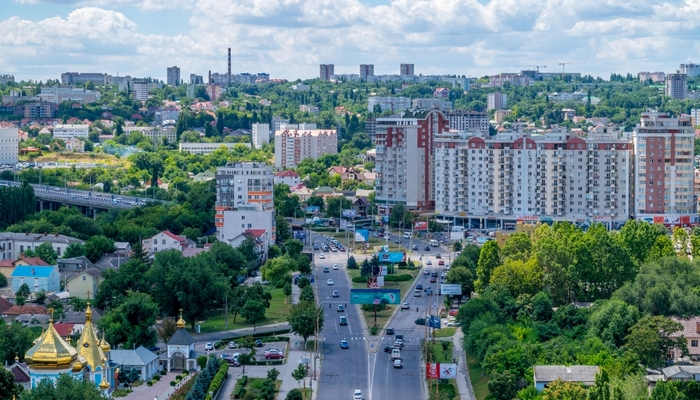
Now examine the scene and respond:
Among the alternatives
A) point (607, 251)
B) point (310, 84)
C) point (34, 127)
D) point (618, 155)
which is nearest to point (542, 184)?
point (618, 155)

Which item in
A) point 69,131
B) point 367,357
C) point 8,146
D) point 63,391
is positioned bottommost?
point 367,357

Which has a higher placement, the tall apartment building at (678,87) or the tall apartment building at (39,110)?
the tall apartment building at (678,87)

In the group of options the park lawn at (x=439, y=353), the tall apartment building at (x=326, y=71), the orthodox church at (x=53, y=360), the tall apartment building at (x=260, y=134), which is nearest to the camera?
the orthodox church at (x=53, y=360)

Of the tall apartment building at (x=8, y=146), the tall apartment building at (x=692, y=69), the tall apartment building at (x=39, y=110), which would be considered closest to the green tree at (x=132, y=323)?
the tall apartment building at (x=8, y=146)

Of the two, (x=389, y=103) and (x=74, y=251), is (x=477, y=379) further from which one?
(x=389, y=103)

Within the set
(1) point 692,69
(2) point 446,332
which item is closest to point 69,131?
(2) point 446,332

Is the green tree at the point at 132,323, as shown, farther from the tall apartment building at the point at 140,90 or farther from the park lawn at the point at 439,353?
the tall apartment building at the point at 140,90
